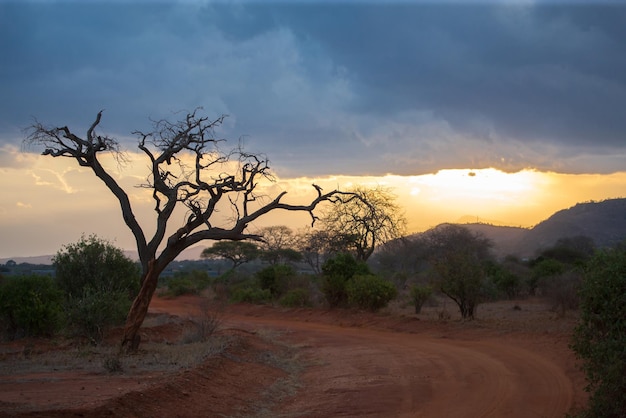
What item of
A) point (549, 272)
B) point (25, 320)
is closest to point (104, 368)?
point (25, 320)

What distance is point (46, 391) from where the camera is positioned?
10.8 m

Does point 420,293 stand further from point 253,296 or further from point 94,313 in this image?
point 94,313

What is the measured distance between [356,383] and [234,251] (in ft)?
196

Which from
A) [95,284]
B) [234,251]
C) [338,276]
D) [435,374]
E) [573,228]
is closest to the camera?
[435,374]

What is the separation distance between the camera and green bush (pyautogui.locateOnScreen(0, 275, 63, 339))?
779 inches

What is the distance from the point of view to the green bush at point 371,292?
95.0ft

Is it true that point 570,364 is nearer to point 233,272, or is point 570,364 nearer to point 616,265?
point 616,265

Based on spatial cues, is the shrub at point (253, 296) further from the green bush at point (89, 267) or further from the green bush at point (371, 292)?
the green bush at point (89, 267)

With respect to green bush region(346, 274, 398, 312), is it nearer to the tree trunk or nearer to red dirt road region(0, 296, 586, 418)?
red dirt road region(0, 296, 586, 418)

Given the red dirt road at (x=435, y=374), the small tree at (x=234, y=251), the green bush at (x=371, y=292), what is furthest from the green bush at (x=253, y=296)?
the small tree at (x=234, y=251)

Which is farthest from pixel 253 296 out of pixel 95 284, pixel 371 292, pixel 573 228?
pixel 573 228

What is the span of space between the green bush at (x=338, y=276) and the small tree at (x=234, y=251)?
1526 inches

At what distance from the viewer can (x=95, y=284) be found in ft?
76.7

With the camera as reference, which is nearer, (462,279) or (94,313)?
(94,313)
